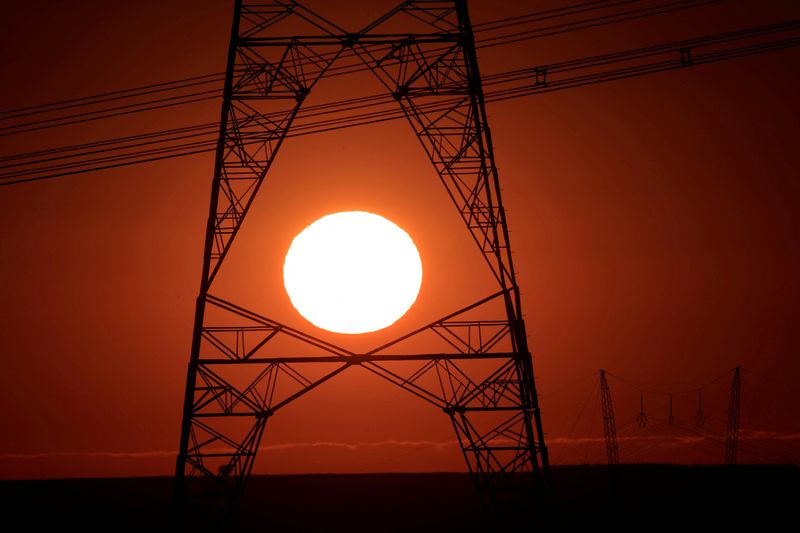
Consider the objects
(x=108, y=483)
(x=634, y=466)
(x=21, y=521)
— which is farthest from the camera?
(x=634, y=466)

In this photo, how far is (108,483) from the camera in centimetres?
2736

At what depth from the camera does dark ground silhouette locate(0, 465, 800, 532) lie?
19.9m

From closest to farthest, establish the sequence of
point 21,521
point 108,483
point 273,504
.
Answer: point 21,521, point 273,504, point 108,483

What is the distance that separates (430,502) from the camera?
2289 cm

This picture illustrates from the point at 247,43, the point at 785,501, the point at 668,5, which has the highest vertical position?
the point at 668,5

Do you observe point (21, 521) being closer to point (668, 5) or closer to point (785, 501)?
point (785, 501)

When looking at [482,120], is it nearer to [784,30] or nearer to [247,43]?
[247,43]

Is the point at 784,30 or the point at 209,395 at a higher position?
the point at 784,30

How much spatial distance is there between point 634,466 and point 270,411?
16.8m

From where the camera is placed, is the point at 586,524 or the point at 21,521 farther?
the point at 21,521

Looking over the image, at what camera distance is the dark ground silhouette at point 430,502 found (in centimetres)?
1994

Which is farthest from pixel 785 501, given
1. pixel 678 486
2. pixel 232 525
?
pixel 232 525

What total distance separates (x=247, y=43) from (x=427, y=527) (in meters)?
14.0

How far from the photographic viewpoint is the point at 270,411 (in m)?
19.2
